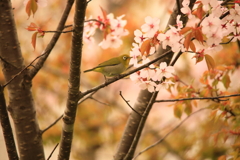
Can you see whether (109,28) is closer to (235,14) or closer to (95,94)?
(235,14)

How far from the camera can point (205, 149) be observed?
2668 mm

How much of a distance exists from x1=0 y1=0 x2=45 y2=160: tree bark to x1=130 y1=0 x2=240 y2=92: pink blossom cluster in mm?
567

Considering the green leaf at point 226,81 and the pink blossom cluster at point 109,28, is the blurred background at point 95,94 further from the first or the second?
the green leaf at point 226,81

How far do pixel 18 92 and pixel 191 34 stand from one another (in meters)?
0.88

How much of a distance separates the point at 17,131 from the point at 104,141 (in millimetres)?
3177

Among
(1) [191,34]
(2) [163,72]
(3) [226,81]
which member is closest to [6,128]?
(2) [163,72]

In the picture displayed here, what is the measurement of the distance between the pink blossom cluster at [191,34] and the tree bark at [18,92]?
567 millimetres

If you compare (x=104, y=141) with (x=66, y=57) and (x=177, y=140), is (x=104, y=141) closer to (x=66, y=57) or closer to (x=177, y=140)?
(x=177, y=140)

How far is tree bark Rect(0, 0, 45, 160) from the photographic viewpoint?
1.23 metres

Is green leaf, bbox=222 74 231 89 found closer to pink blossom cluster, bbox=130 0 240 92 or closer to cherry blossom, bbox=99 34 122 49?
pink blossom cluster, bbox=130 0 240 92

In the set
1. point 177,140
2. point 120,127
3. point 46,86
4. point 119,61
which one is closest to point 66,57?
point 46,86

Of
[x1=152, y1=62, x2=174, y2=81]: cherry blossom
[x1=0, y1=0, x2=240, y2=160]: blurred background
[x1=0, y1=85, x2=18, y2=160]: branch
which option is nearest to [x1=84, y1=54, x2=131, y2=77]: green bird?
[x1=152, y1=62, x2=174, y2=81]: cherry blossom

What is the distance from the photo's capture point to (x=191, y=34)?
3.26 feet

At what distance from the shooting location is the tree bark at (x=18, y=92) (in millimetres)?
1229
